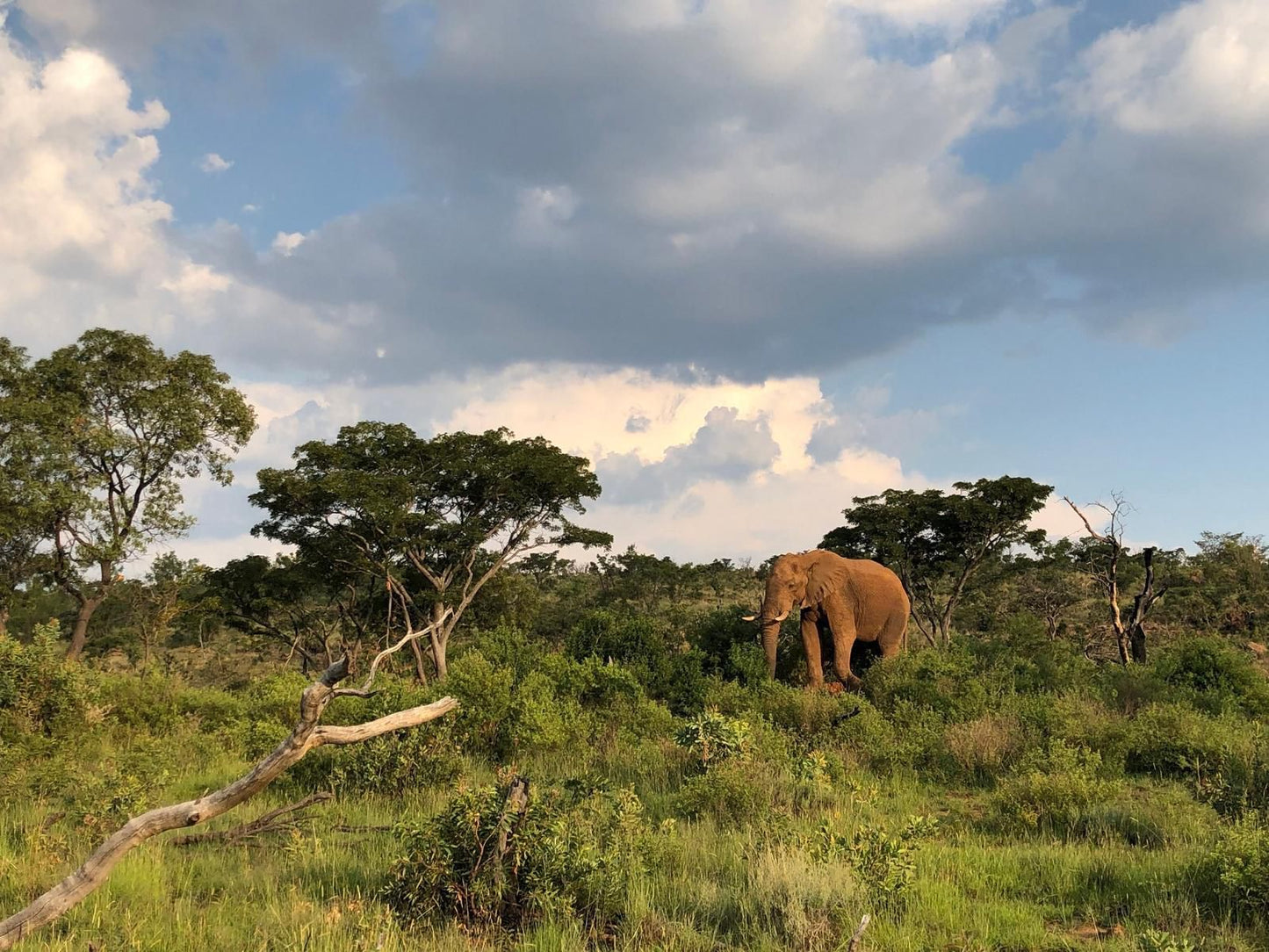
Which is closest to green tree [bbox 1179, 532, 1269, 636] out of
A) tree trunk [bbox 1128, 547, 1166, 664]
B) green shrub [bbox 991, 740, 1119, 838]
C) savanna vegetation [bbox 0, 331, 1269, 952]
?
savanna vegetation [bbox 0, 331, 1269, 952]

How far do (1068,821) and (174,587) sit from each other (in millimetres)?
28817

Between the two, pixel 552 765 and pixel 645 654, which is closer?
pixel 552 765

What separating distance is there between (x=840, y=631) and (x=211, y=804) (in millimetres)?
13904

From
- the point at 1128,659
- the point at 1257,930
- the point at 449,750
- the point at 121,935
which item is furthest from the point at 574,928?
the point at 1128,659

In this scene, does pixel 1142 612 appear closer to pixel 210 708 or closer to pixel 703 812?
pixel 703 812

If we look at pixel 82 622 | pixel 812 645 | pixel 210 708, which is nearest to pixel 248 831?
pixel 210 708

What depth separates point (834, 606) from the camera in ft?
57.6

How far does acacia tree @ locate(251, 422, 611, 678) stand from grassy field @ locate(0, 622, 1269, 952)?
36.1 ft

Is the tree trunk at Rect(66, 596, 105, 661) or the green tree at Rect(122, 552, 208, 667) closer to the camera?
the tree trunk at Rect(66, 596, 105, 661)

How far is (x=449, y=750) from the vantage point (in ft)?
36.1

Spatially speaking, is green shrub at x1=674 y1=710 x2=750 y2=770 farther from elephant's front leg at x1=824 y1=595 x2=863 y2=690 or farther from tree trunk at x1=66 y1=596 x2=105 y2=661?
tree trunk at x1=66 y1=596 x2=105 y2=661

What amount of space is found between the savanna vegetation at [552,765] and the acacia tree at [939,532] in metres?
4.87

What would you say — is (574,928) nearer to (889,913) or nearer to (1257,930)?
(889,913)

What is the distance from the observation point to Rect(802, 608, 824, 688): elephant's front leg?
16969 millimetres
